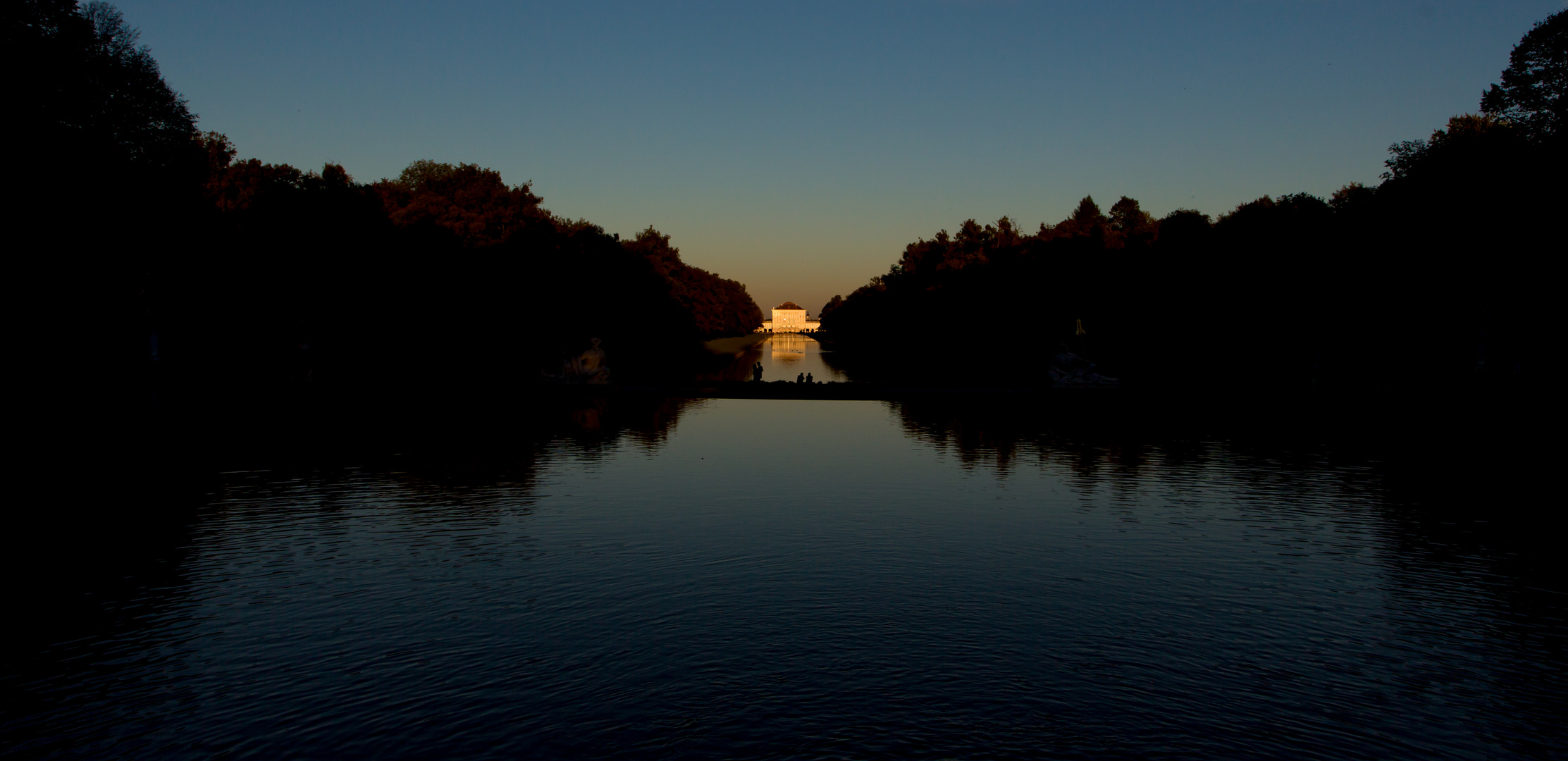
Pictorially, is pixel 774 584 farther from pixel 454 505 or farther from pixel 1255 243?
pixel 1255 243

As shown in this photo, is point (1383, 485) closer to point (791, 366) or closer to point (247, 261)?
point (247, 261)

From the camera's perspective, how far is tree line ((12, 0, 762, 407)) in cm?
3850

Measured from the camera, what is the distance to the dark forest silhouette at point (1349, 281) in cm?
4816

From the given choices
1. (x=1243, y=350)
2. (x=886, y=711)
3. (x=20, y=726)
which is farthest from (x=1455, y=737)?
(x=1243, y=350)

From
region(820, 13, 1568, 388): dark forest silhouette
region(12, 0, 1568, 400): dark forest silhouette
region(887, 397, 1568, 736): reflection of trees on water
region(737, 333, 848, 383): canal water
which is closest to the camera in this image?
region(887, 397, 1568, 736): reflection of trees on water

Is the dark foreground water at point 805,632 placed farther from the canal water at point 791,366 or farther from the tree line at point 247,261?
the canal water at point 791,366

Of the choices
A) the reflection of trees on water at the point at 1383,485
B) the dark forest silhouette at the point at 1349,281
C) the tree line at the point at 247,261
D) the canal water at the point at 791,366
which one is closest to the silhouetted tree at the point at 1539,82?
the dark forest silhouette at the point at 1349,281

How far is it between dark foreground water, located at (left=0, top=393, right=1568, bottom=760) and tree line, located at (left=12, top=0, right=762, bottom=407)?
942 inches

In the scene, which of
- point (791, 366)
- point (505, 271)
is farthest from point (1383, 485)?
point (791, 366)

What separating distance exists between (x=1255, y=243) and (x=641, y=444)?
4560 cm

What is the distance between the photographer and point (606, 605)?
13.2 meters

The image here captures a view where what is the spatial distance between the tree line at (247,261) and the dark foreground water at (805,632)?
942 inches

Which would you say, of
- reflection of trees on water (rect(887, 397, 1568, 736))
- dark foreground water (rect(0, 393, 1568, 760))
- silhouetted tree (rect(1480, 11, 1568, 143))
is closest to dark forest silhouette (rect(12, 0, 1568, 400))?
silhouetted tree (rect(1480, 11, 1568, 143))

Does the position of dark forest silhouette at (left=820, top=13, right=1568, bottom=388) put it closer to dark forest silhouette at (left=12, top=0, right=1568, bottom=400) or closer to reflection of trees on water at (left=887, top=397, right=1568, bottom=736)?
dark forest silhouette at (left=12, top=0, right=1568, bottom=400)
